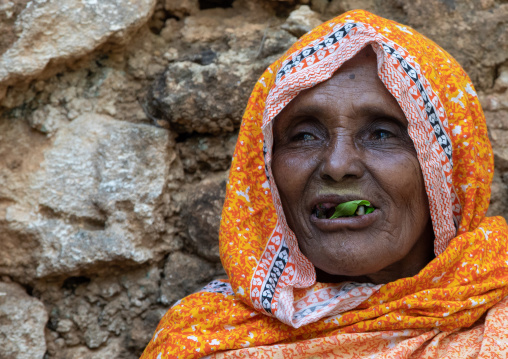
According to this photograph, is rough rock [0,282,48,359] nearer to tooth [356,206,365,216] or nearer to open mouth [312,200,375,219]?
open mouth [312,200,375,219]

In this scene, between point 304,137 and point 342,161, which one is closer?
point 342,161

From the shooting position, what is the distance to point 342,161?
1791 mm

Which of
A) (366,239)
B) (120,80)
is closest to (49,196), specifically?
(120,80)

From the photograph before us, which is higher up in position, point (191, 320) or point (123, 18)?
point (123, 18)

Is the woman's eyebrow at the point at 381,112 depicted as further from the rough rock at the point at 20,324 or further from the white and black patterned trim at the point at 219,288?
the rough rock at the point at 20,324

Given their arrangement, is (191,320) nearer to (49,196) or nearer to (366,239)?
(366,239)

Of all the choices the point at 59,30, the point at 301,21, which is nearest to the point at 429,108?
the point at 301,21

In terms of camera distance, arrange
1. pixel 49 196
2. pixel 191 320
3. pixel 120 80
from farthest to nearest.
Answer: pixel 120 80 < pixel 49 196 < pixel 191 320

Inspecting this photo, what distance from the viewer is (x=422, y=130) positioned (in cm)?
180

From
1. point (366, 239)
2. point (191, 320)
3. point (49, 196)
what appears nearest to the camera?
point (366, 239)

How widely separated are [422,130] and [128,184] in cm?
114

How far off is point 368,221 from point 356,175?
0.44 feet

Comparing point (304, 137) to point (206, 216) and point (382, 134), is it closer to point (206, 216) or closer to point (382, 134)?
point (382, 134)

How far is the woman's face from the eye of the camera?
180 centimetres
